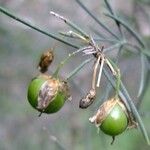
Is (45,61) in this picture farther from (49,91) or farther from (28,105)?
(28,105)

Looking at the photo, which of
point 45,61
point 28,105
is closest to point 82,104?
point 45,61

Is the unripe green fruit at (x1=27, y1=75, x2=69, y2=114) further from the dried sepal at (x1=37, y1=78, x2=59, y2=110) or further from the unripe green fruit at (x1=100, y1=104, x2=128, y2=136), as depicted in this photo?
the unripe green fruit at (x1=100, y1=104, x2=128, y2=136)

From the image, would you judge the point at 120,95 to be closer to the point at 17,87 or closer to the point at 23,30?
the point at 23,30

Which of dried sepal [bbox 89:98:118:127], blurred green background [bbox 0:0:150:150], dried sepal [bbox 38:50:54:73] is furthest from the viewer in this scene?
blurred green background [bbox 0:0:150:150]

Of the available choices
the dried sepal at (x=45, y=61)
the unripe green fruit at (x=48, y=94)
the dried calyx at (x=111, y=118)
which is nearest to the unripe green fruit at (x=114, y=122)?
the dried calyx at (x=111, y=118)

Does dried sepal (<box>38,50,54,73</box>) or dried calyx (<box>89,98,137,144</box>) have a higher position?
dried calyx (<box>89,98,137,144</box>)

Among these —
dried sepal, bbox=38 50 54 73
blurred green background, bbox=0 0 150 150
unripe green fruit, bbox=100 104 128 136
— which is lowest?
blurred green background, bbox=0 0 150 150

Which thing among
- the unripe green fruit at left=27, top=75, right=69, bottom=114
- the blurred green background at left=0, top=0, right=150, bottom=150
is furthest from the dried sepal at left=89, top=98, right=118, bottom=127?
the blurred green background at left=0, top=0, right=150, bottom=150
